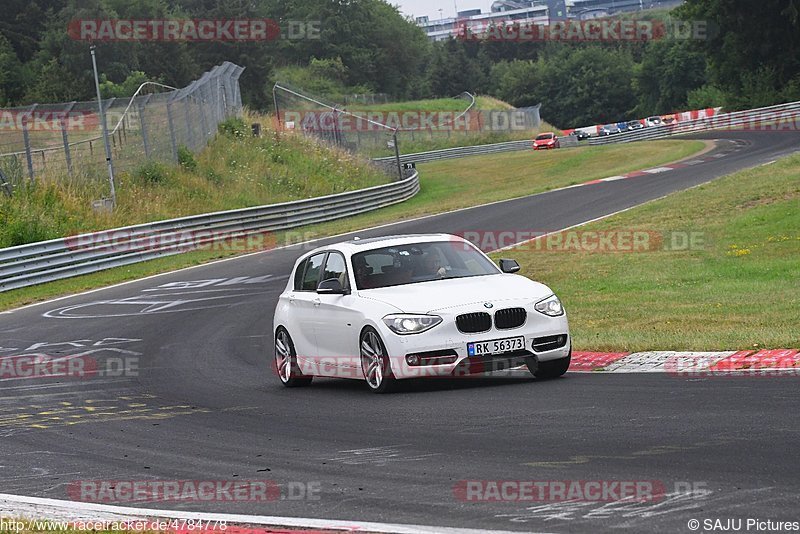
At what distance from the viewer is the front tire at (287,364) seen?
508 inches

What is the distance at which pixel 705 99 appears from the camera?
363 feet

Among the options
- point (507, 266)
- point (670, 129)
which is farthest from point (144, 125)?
point (670, 129)

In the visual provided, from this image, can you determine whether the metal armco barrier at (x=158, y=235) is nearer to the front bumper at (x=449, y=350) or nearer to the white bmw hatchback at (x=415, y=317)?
the white bmw hatchback at (x=415, y=317)

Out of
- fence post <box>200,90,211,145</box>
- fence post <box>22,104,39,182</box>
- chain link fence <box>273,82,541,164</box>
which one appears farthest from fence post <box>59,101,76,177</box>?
chain link fence <box>273,82,541,164</box>

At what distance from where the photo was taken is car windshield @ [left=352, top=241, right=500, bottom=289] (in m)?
12.0

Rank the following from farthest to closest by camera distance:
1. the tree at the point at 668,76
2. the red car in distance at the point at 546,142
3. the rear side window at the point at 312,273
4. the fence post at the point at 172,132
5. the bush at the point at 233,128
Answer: the tree at the point at 668,76, the red car in distance at the point at 546,142, the bush at the point at 233,128, the fence post at the point at 172,132, the rear side window at the point at 312,273

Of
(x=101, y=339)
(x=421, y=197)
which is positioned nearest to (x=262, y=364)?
(x=101, y=339)

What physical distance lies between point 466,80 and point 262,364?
13519 cm

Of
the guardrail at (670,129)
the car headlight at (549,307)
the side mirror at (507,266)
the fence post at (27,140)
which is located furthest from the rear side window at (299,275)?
the guardrail at (670,129)

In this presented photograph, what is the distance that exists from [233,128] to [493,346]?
1572 inches

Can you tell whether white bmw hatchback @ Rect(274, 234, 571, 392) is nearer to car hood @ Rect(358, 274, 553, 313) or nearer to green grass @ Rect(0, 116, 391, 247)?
car hood @ Rect(358, 274, 553, 313)

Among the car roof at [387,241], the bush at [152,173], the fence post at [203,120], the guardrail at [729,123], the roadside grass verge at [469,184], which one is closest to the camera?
the car roof at [387,241]

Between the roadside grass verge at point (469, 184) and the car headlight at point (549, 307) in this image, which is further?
the roadside grass verge at point (469, 184)

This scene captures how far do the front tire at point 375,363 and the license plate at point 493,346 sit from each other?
79cm
